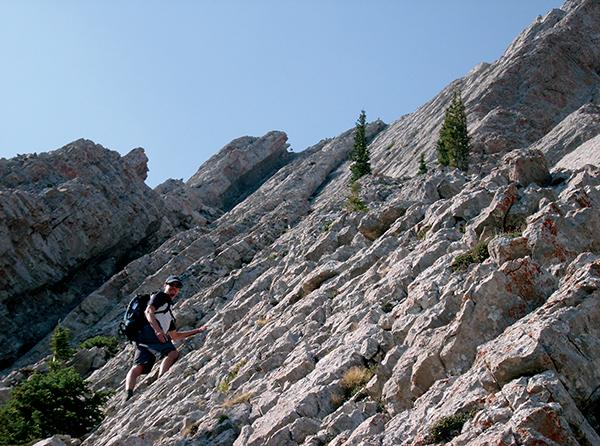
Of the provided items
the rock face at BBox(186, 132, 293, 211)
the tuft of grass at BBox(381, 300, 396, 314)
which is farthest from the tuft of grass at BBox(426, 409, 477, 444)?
the rock face at BBox(186, 132, 293, 211)

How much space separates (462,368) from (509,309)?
186cm

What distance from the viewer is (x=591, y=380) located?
37.4 feet

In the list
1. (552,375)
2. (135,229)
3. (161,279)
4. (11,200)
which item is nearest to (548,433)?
(552,375)

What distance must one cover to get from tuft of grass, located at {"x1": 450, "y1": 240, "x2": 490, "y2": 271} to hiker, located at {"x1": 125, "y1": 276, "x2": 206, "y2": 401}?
28.1 feet

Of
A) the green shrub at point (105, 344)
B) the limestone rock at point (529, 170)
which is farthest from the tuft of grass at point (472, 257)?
the green shrub at point (105, 344)

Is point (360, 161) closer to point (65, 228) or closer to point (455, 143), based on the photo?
point (455, 143)

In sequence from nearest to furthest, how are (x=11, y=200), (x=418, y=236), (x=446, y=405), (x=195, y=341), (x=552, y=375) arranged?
(x=552, y=375) → (x=446, y=405) → (x=418, y=236) → (x=195, y=341) → (x=11, y=200)

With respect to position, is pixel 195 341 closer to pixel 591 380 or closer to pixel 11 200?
pixel 591 380

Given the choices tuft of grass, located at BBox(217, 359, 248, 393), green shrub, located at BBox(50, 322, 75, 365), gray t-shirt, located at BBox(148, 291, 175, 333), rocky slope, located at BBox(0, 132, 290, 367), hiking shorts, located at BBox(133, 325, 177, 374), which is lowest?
tuft of grass, located at BBox(217, 359, 248, 393)

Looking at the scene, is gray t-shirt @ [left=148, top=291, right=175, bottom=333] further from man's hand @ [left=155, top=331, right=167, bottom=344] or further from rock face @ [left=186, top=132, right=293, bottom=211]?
rock face @ [left=186, top=132, right=293, bottom=211]

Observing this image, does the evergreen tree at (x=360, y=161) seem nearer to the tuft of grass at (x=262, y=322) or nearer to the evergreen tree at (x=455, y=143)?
the evergreen tree at (x=455, y=143)

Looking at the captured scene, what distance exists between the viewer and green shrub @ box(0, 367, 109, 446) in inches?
914

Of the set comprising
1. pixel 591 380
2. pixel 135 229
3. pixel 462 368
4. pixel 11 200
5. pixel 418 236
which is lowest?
pixel 591 380

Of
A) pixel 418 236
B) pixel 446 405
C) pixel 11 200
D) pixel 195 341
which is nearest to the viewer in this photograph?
pixel 446 405
